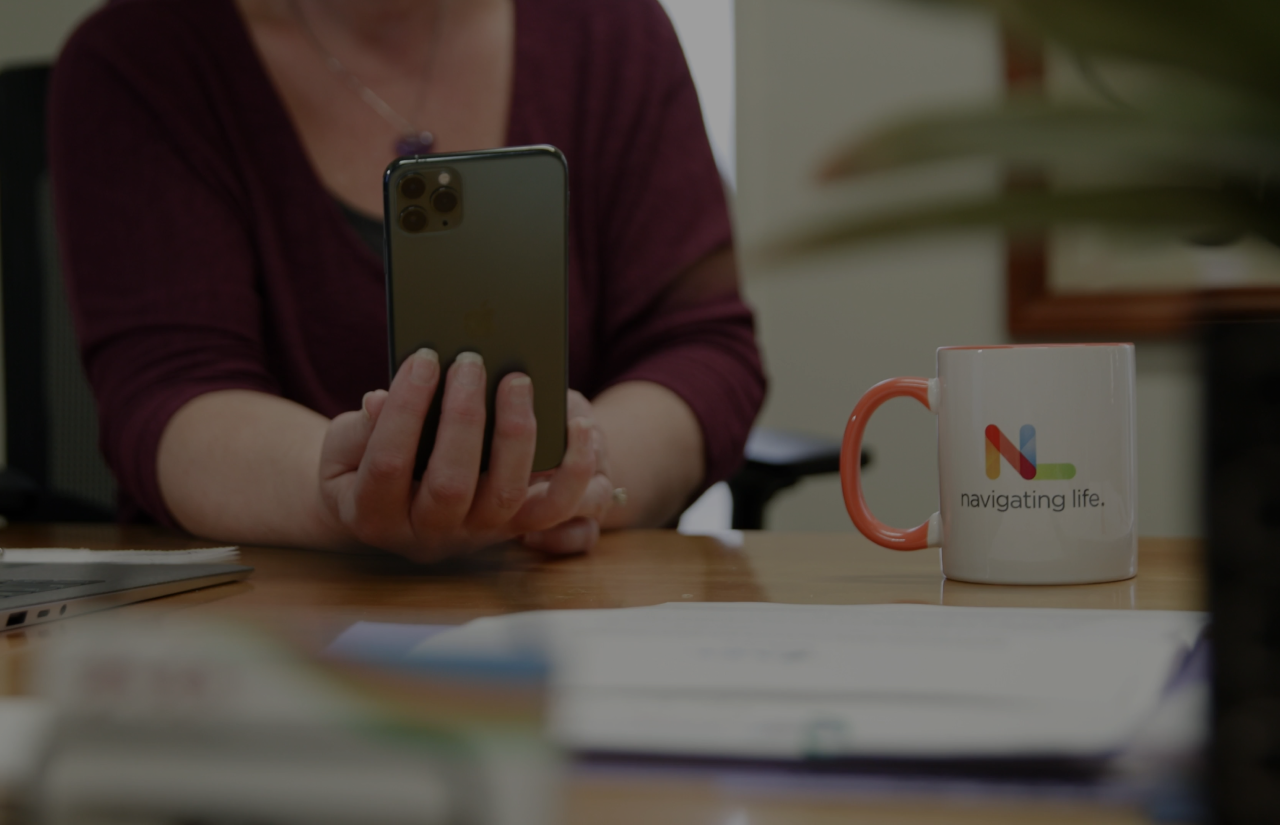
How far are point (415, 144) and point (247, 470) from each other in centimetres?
31

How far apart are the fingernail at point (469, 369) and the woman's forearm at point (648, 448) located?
241 millimetres

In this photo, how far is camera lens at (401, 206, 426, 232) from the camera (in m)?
0.51

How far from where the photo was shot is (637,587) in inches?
19.9

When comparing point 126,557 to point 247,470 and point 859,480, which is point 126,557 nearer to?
point 247,470

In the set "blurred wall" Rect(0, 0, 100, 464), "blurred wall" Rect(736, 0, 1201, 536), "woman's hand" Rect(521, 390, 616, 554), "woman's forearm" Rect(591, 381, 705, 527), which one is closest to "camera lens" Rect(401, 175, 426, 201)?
"woman's hand" Rect(521, 390, 616, 554)

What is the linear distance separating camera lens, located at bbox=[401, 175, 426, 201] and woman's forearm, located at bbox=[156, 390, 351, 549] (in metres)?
0.19

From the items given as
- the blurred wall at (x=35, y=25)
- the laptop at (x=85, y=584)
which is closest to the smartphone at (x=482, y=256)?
the laptop at (x=85, y=584)

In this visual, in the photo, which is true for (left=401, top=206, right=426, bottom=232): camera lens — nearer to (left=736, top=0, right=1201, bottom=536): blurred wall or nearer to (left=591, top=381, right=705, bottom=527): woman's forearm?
(left=591, top=381, right=705, bottom=527): woman's forearm

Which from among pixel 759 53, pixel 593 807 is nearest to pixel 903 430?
pixel 759 53

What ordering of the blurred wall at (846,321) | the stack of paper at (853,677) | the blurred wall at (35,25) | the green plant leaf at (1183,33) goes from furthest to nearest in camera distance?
the blurred wall at (35,25), the blurred wall at (846,321), the stack of paper at (853,677), the green plant leaf at (1183,33)

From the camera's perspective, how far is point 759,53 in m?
1.69

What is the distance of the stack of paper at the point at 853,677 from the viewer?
247mm

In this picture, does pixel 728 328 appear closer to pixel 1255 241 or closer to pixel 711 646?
pixel 711 646

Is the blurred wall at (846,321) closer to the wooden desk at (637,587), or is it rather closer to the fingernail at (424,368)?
the wooden desk at (637,587)
